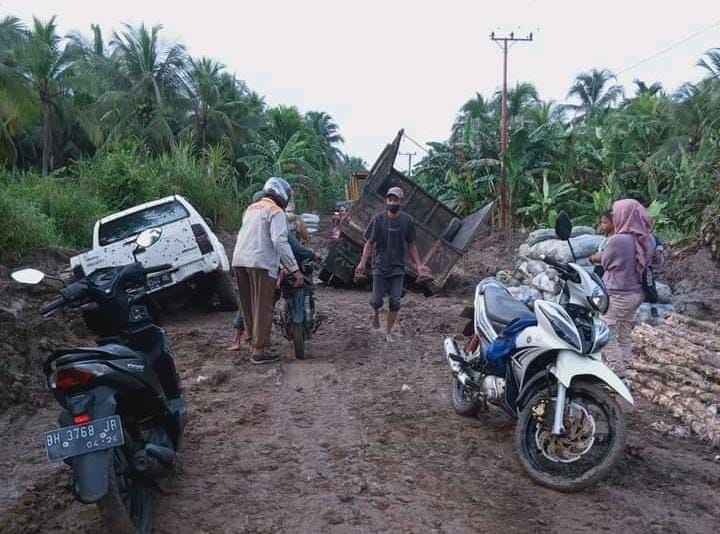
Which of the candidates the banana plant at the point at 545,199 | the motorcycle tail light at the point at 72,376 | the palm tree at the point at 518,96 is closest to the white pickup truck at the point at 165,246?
the motorcycle tail light at the point at 72,376

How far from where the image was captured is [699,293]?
1142 cm

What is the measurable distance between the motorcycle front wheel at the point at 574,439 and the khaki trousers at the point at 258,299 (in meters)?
3.30

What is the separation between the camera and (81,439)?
304 cm

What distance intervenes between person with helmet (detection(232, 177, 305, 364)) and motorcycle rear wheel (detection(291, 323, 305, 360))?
29 cm

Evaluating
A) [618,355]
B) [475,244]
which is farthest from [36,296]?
[475,244]

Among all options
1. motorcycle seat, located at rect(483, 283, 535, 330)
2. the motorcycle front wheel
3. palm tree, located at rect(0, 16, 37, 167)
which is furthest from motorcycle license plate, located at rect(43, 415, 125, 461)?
palm tree, located at rect(0, 16, 37, 167)

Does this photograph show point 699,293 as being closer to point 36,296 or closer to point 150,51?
point 36,296

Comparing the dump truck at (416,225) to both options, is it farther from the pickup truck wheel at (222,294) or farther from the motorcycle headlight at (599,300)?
the motorcycle headlight at (599,300)

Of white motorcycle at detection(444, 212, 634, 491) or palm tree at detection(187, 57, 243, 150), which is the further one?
palm tree at detection(187, 57, 243, 150)

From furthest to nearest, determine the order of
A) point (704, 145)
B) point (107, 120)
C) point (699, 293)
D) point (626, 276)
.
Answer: point (107, 120) < point (704, 145) < point (699, 293) < point (626, 276)

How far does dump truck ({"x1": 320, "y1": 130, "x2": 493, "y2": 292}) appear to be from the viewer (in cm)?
1245

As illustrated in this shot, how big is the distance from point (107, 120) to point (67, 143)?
334cm

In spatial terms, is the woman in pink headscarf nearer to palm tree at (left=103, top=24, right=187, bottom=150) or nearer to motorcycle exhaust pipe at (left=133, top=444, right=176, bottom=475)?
motorcycle exhaust pipe at (left=133, top=444, right=176, bottom=475)

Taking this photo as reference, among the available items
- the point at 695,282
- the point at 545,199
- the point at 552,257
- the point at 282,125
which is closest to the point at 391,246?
the point at 552,257
